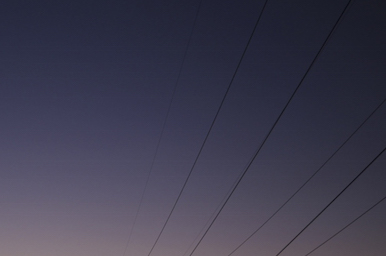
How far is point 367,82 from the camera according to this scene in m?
5.57

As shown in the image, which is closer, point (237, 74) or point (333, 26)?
point (333, 26)

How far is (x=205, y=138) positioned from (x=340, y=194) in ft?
7.69

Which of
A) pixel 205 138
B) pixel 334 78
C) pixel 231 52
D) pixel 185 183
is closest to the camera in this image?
pixel 231 52

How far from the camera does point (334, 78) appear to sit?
550 centimetres

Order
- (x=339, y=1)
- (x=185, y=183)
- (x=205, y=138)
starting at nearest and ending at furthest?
(x=339, y=1), (x=205, y=138), (x=185, y=183)

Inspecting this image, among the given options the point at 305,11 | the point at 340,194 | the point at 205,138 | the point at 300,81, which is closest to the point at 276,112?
the point at 300,81

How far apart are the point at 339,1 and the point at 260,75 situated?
3.79ft

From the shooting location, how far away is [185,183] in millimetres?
6770

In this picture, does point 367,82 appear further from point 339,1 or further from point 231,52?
point 231,52

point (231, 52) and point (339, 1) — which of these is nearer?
point (339, 1)

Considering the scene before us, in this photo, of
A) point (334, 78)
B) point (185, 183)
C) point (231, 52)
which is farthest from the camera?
point (185, 183)

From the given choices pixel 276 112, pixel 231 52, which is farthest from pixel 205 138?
pixel 231 52

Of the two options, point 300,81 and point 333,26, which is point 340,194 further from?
point 333,26

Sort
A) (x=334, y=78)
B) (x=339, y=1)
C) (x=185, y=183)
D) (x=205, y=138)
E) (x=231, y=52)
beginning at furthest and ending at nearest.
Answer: (x=185, y=183), (x=205, y=138), (x=334, y=78), (x=231, y=52), (x=339, y=1)
